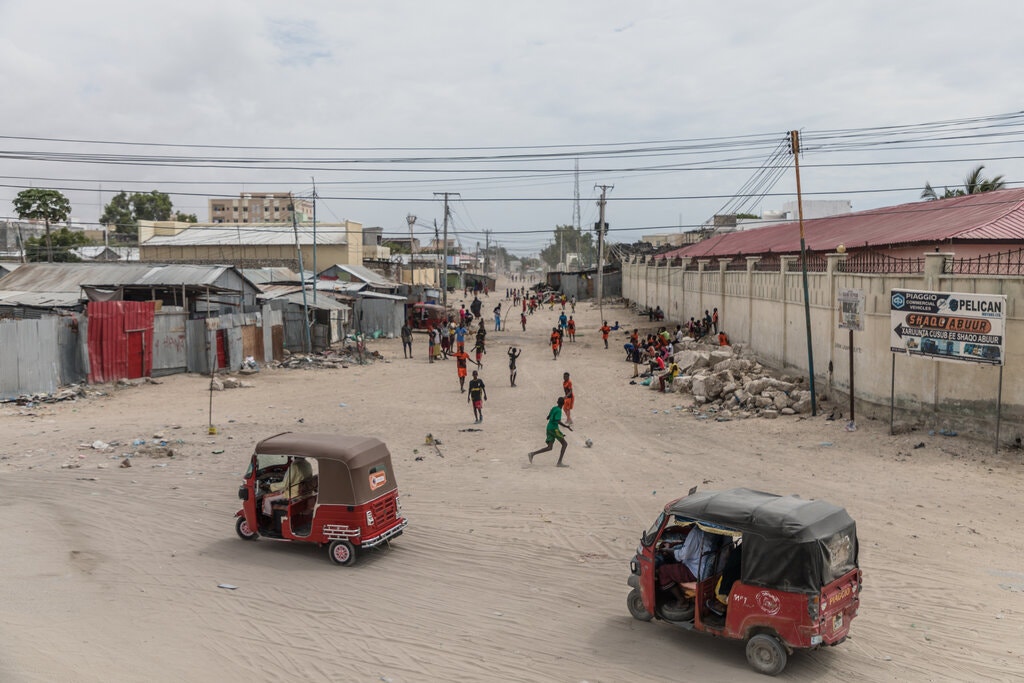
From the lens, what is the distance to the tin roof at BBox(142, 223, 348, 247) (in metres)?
66.5

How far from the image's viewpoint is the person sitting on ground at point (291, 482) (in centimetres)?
1090

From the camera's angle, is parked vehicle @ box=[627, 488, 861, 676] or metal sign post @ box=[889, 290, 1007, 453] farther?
metal sign post @ box=[889, 290, 1007, 453]

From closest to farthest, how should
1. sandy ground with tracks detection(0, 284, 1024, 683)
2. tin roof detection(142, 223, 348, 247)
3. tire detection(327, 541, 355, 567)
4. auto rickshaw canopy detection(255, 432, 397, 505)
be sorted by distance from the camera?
sandy ground with tracks detection(0, 284, 1024, 683) < auto rickshaw canopy detection(255, 432, 397, 505) < tire detection(327, 541, 355, 567) < tin roof detection(142, 223, 348, 247)

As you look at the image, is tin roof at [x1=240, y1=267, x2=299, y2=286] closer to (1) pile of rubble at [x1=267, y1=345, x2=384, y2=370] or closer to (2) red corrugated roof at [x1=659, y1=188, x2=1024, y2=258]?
(1) pile of rubble at [x1=267, y1=345, x2=384, y2=370]

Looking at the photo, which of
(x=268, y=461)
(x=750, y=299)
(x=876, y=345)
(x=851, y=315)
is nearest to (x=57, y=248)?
(x=750, y=299)

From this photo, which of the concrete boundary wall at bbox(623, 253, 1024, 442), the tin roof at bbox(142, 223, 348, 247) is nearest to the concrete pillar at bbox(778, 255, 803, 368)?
the concrete boundary wall at bbox(623, 253, 1024, 442)

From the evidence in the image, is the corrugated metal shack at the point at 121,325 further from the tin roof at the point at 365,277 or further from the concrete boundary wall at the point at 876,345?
the concrete boundary wall at the point at 876,345

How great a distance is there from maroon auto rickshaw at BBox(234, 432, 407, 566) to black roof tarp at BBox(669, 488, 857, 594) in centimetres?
433

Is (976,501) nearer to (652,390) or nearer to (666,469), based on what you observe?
(666,469)

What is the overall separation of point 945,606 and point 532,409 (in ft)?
48.0

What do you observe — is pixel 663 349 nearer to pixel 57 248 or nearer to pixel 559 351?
pixel 559 351

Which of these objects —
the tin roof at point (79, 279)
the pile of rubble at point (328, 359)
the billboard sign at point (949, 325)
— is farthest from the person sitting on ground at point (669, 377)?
the tin roof at point (79, 279)

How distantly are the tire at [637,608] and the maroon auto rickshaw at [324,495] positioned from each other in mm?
3606

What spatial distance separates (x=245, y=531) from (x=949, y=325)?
44.8ft
